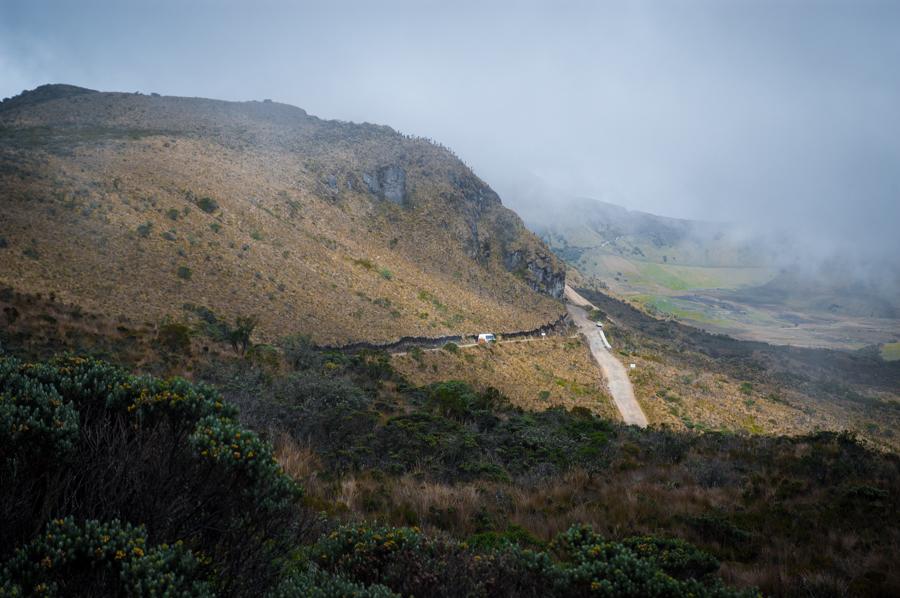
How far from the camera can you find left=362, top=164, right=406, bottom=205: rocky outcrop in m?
58.9

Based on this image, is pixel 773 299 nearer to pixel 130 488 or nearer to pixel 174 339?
pixel 174 339

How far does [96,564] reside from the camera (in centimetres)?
319

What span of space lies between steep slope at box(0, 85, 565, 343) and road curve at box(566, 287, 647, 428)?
6.15 m

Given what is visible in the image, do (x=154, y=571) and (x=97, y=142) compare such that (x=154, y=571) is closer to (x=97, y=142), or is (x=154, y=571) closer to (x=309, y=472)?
(x=309, y=472)

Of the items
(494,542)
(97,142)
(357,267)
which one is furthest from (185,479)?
(97,142)

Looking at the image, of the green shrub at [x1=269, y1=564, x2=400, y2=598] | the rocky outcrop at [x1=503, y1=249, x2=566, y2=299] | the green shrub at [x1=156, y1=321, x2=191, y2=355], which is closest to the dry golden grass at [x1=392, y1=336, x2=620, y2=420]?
the green shrub at [x1=156, y1=321, x2=191, y2=355]

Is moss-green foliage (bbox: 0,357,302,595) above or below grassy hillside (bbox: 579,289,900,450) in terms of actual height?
above

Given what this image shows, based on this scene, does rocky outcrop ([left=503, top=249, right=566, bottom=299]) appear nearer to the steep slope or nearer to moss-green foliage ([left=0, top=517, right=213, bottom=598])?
the steep slope

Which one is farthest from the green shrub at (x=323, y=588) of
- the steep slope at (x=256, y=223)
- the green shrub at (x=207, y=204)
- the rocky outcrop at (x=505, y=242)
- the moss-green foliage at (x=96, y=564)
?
the rocky outcrop at (x=505, y=242)

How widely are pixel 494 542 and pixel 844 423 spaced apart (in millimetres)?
46041

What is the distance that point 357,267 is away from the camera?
139 ft

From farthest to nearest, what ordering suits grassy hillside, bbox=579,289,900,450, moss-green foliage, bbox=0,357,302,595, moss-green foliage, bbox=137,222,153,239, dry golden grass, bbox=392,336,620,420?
grassy hillside, bbox=579,289,900,450, dry golden grass, bbox=392,336,620,420, moss-green foliage, bbox=137,222,153,239, moss-green foliage, bbox=0,357,302,595

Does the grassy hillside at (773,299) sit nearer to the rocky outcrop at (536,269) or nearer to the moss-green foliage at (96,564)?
the rocky outcrop at (536,269)

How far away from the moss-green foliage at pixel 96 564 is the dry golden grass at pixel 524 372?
23837 mm
